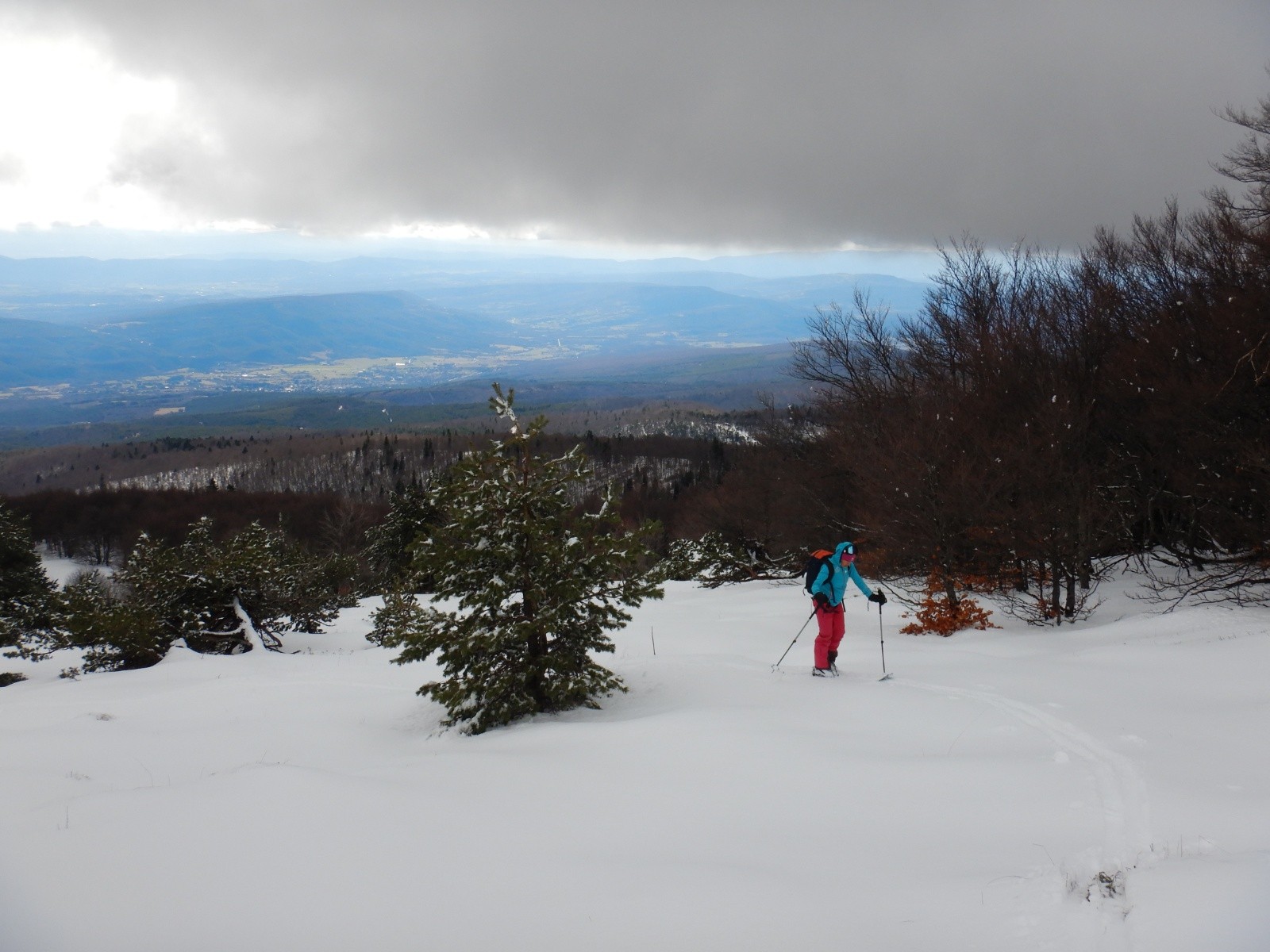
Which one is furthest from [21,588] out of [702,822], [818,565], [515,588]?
[702,822]

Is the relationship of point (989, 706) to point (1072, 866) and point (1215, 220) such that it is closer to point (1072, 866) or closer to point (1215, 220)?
point (1072, 866)

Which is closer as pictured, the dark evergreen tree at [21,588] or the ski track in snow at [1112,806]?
the ski track in snow at [1112,806]

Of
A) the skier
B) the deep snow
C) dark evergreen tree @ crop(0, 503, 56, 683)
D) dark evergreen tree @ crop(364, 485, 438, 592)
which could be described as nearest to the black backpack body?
the skier

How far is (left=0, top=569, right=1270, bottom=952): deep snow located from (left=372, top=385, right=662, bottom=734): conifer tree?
1.69 ft

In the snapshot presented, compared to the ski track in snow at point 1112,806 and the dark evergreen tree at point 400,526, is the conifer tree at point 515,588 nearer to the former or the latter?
the ski track in snow at point 1112,806

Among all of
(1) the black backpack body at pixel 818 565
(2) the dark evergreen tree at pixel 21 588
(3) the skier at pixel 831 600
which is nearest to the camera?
(3) the skier at pixel 831 600

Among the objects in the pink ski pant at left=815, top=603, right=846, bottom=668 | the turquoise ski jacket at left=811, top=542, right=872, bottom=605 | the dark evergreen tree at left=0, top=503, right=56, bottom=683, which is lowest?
the dark evergreen tree at left=0, top=503, right=56, bottom=683

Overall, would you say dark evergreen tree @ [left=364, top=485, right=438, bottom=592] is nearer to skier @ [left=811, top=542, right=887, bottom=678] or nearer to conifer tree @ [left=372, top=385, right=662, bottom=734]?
conifer tree @ [left=372, top=385, right=662, bottom=734]

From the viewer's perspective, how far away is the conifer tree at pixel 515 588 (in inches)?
351

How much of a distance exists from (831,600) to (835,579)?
0.30 m

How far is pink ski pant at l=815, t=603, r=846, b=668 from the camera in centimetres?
1030

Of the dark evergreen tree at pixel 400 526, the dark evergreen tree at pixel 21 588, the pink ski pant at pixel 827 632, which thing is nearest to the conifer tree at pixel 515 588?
the pink ski pant at pixel 827 632

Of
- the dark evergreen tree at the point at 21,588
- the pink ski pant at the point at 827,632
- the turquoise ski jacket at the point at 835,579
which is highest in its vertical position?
the turquoise ski jacket at the point at 835,579

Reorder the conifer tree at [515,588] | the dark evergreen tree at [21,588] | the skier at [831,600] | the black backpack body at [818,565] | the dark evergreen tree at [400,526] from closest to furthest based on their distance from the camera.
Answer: the conifer tree at [515,588], the skier at [831,600], the black backpack body at [818,565], the dark evergreen tree at [21,588], the dark evergreen tree at [400,526]
